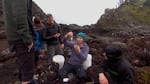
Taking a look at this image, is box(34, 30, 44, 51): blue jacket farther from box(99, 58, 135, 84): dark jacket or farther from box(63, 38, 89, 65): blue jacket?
box(99, 58, 135, 84): dark jacket

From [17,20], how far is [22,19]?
103mm

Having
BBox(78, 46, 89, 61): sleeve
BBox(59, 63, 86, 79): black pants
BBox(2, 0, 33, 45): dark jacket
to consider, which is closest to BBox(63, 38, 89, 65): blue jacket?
BBox(78, 46, 89, 61): sleeve

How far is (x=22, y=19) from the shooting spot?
720 centimetres

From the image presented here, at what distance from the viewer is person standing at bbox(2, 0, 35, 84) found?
711 cm

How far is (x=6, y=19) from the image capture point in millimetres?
7352

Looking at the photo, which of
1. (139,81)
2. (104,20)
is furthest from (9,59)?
(104,20)

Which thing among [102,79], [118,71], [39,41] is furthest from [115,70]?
[39,41]

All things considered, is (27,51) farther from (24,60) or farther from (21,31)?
(21,31)

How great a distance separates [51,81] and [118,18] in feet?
60.9

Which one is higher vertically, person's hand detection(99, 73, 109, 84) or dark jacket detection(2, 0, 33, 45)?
dark jacket detection(2, 0, 33, 45)

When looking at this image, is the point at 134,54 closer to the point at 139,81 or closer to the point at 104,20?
the point at 139,81

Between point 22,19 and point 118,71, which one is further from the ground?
point 22,19

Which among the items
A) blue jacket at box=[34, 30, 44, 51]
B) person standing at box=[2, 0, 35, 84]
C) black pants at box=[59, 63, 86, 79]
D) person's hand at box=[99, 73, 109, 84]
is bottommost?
black pants at box=[59, 63, 86, 79]

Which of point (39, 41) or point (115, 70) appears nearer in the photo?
point (115, 70)
